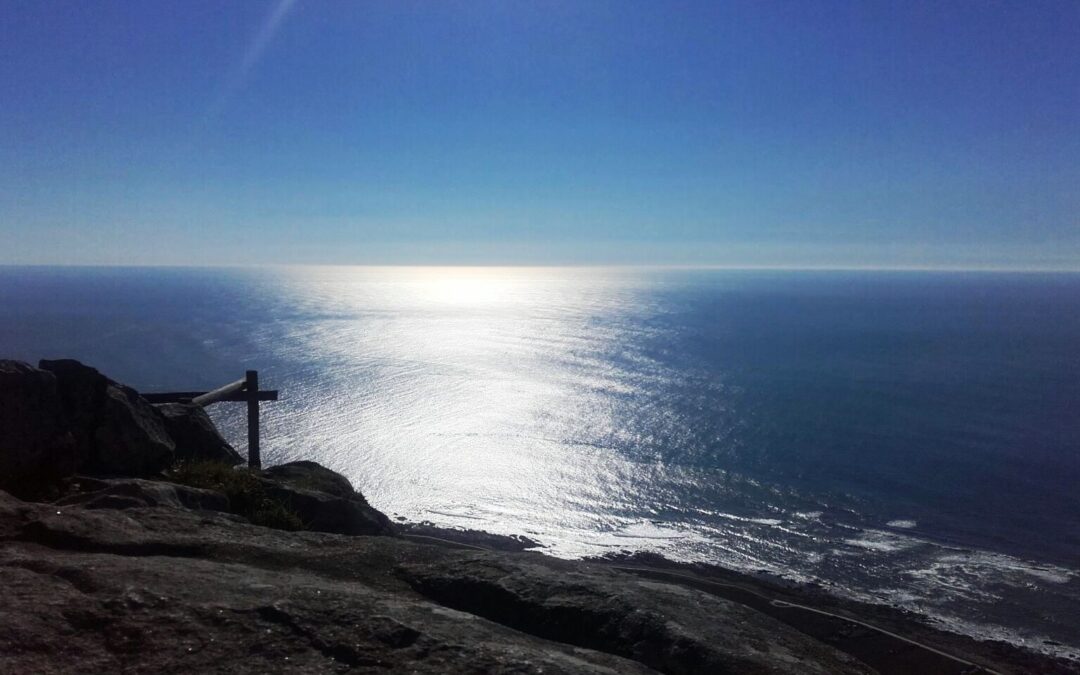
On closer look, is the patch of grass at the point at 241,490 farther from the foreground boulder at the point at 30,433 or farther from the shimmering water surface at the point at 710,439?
the shimmering water surface at the point at 710,439

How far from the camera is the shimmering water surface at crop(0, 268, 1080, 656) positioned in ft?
98.5

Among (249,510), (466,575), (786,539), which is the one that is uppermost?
(466,575)

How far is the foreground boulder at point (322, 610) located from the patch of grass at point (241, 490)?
106 inches

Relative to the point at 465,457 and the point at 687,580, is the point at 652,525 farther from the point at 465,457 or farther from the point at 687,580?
the point at 465,457

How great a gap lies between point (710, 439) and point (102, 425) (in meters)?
40.4

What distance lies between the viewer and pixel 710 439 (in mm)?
46031

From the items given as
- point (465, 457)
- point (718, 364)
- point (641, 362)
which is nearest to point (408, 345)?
point (641, 362)

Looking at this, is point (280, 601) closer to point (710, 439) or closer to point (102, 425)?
point (102, 425)

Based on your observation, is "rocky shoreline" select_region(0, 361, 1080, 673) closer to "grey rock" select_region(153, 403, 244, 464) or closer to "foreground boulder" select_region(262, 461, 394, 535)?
"foreground boulder" select_region(262, 461, 394, 535)

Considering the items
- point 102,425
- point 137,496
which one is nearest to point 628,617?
point 137,496

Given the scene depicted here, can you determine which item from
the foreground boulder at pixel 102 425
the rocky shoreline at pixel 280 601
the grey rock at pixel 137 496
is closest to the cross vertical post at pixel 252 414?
the foreground boulder at pixel 102 425

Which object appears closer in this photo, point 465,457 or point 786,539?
point 786,539

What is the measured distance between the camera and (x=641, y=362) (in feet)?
245

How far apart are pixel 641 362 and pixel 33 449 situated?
68.9 meters
